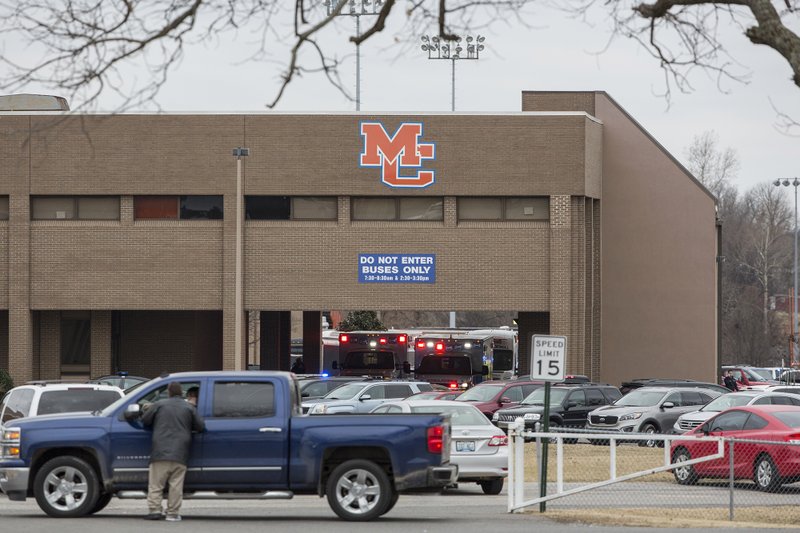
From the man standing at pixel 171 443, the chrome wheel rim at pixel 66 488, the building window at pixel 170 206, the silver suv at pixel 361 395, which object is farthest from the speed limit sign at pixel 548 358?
Result: the building window at pixel 170 206

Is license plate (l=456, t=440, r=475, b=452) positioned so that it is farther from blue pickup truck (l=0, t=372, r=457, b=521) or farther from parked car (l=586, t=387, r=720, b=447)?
parked car (l=586, t=387, r=720, b=447)

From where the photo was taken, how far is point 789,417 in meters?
23.6

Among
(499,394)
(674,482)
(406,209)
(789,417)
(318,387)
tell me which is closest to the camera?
(789,417)

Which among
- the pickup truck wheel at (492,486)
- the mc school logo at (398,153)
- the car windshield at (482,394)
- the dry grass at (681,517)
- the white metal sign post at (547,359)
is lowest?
the pickup truck wheel at (492,486)

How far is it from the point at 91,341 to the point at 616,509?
113ft

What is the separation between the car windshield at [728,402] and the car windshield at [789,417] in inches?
298

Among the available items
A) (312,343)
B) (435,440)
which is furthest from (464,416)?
(312,343)

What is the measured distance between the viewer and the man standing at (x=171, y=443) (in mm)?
16609

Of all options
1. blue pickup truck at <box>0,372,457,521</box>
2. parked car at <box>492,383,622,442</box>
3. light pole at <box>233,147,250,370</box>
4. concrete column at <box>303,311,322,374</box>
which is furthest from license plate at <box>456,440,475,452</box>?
concrete column at <box>303,311,322,374</box>

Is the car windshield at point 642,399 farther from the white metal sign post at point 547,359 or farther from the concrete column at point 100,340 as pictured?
the concrete column at point 100,340

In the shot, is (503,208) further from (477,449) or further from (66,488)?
(66,488)

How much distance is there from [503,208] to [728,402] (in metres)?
18.2

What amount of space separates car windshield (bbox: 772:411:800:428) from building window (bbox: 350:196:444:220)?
84.7ft

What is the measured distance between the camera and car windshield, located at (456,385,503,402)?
36.0 metres
